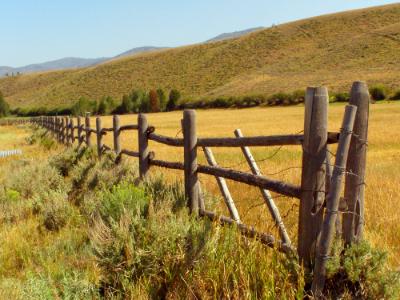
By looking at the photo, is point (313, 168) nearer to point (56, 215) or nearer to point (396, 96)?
point (56, 215)

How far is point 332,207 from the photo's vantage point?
10.9 feet

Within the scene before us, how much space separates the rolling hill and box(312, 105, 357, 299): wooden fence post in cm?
6133

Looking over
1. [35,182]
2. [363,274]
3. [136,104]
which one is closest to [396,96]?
[136,104]

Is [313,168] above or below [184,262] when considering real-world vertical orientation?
above

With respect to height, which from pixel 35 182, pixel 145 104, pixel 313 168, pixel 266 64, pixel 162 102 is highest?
pixel 266 64

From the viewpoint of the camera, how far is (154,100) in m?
80.5

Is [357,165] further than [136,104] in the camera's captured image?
No

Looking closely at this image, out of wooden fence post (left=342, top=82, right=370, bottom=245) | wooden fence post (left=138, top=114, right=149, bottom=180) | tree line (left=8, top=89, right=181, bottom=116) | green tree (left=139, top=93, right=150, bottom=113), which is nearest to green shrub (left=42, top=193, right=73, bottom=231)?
wooden fence post (left=138, top=114, right=149, bottom=180)

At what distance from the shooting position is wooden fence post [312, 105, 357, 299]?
330 centimetres

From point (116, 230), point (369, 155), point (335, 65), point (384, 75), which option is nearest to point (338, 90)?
point (384, 75)

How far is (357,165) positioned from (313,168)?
0.31 metres

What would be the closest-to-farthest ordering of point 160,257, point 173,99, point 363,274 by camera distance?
point 363,274 < point 160,257 < point 173,99

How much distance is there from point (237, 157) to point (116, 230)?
10.7 m

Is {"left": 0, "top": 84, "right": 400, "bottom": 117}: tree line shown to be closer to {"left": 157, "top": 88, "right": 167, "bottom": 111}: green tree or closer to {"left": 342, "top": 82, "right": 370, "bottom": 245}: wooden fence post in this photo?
{"left": 157, "top": 88, "right": 167, "bottom": 111}: green tree
